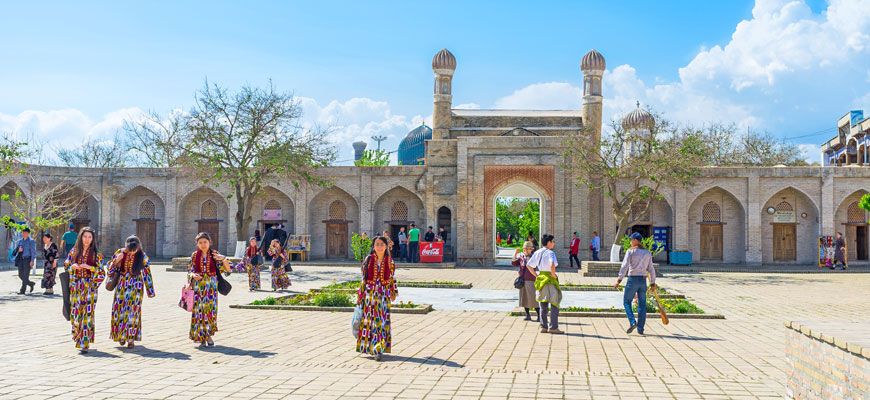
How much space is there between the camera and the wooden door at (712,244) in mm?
29094

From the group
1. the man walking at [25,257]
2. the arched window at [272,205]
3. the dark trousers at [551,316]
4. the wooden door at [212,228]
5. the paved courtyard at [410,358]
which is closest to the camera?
the paved courtyard at [410,358]

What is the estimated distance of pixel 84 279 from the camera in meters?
8.24

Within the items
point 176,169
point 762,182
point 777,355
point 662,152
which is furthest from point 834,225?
point 176,169

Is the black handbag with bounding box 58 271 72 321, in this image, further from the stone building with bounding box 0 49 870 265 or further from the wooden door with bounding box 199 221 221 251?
the wooden door with bounding box 199 221 221 251

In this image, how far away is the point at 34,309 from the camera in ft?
39.9

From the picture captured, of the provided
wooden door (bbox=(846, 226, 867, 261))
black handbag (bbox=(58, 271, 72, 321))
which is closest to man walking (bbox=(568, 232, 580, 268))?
wooden door (bbox=(846, 226, 867, 261))

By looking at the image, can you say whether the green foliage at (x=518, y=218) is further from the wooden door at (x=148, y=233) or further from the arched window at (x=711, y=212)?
the wooden door at (x=148, y=233)

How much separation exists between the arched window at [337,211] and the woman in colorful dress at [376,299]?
22.8 metres

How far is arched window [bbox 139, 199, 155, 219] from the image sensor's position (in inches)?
1222

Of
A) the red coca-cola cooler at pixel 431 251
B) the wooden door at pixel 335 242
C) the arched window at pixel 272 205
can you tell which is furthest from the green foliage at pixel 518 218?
the red coca-cola cooler at pixel 431 251

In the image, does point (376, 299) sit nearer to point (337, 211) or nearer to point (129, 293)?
point (129, 293)

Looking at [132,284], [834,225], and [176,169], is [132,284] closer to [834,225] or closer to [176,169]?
[176,169]

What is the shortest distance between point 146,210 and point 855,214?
97.9 ft

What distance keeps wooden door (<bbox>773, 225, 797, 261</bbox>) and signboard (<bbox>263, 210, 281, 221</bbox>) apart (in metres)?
20.7
